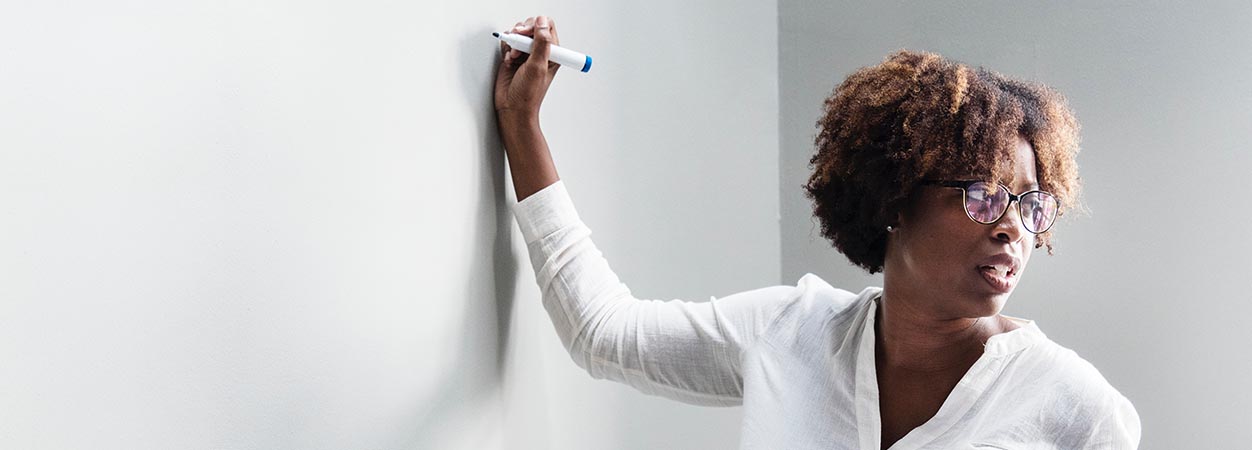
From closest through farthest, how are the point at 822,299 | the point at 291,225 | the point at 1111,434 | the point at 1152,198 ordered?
the point at 291,225 < the point at 1111,434 < the point at 822,299 < the point at 1152,198

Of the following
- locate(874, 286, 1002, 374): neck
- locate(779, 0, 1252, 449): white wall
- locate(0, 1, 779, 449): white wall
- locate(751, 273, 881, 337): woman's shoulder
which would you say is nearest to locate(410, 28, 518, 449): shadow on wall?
locate(0, 1, 779, 449): white wall

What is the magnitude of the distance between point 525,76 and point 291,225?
0.34 metres

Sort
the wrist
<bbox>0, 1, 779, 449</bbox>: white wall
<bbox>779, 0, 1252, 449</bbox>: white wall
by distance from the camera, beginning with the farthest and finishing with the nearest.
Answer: <bbox>779, 0, 1252, 449</bbox>: white wall, the wrist, <bbox>0, 1, 779, 449</bbox>: white wall

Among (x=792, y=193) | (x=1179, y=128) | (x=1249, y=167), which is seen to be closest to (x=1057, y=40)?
(x=1179, y=128)

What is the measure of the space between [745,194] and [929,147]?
922 mm

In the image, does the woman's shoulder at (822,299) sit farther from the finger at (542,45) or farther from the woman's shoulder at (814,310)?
the finger at (542,45)

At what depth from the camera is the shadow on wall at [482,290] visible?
1.11 metres

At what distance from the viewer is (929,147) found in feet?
3.60

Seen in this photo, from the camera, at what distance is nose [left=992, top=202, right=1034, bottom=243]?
3.51ft

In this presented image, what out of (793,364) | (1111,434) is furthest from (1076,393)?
(793,364)

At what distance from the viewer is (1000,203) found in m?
1.07

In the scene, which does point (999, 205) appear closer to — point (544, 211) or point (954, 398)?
point (954, 398)

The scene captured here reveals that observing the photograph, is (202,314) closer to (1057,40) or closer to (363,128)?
(363,128)

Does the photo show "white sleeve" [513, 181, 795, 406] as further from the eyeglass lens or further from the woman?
the eyeglass lens
